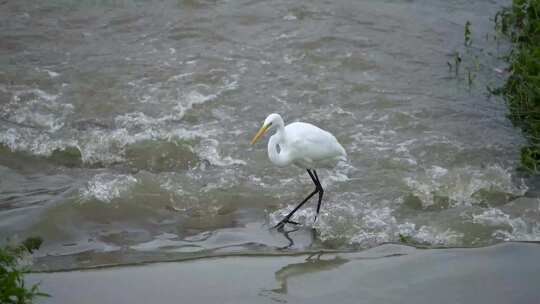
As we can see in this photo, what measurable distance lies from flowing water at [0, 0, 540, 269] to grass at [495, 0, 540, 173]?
0.81 feet

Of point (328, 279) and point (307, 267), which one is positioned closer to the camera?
point (328, 279)

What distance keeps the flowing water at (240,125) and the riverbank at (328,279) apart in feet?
1.46

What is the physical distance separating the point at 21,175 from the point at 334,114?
338 cm

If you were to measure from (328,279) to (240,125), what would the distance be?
348 centimetres

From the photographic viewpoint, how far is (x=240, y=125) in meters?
8.23

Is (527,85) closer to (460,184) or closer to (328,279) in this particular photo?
(460,184)

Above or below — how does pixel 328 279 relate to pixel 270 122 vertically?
below

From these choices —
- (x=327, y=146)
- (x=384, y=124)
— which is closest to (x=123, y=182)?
(x=327, y=146)

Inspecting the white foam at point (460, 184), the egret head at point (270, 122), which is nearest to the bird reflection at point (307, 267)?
the egret head at point (270, 122)

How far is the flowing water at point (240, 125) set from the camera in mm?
6137

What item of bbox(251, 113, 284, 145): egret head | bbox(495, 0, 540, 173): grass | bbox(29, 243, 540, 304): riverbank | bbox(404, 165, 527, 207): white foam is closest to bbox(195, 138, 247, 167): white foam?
bbox(251, 113, 284, 145): egret head

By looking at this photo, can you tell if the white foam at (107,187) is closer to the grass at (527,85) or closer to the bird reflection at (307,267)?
the bird reflection at (307,267)

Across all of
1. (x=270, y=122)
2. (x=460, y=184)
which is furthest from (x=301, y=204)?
(x=460, y=184)

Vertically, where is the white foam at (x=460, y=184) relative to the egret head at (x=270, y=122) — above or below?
below
